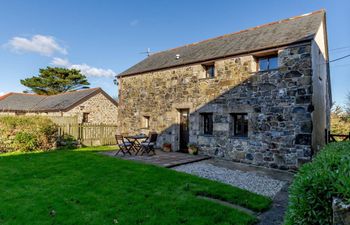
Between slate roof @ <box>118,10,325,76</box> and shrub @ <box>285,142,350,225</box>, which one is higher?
slate roof @ <box>118,10,325,76</box>

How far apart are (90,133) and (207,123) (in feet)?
27.8

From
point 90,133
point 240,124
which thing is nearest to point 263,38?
point 240,124

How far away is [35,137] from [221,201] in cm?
1120

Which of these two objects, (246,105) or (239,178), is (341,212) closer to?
(239,178)

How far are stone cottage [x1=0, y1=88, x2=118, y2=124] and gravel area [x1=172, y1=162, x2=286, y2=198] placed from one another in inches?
534

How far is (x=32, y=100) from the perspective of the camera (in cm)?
2552

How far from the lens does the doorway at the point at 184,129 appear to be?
12078mm

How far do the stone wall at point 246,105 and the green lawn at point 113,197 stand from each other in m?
3.79

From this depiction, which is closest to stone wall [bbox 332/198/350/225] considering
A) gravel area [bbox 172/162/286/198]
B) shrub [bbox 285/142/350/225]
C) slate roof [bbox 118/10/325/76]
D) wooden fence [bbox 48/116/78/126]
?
shrub [bbox 285/142/350/225]

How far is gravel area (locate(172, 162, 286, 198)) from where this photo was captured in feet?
19.7

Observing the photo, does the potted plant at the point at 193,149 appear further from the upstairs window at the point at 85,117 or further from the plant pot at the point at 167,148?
the upstairs window at the point at 85,117

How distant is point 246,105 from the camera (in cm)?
947

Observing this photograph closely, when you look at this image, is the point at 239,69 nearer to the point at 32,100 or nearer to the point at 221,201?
the point at 221,201

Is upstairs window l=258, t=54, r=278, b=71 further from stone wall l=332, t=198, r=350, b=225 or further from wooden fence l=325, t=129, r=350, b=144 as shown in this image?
stone wall l=332, t=198, r=350, b=225
